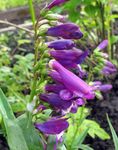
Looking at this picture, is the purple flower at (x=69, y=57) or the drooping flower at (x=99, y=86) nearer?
the purple flower at (x=69, y=57)

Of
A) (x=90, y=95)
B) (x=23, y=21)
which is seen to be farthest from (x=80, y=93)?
(x=23, y=21)

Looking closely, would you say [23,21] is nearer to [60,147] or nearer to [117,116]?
[117,116]

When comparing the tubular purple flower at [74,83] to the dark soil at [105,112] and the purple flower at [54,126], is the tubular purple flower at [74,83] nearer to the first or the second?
the purple flower at [54,126]

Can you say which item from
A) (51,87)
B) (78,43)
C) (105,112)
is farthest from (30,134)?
(78,43)

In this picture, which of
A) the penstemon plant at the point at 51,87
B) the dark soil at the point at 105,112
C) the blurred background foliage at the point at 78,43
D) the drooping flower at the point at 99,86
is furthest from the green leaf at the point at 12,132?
the dark soil at the point at 105,112

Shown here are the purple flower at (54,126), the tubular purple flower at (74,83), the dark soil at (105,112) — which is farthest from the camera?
the dark soil at (105,112)

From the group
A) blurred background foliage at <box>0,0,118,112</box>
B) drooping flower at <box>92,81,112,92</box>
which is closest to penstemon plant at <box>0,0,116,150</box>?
drooping flower at <box>92,81,112,92</box>
